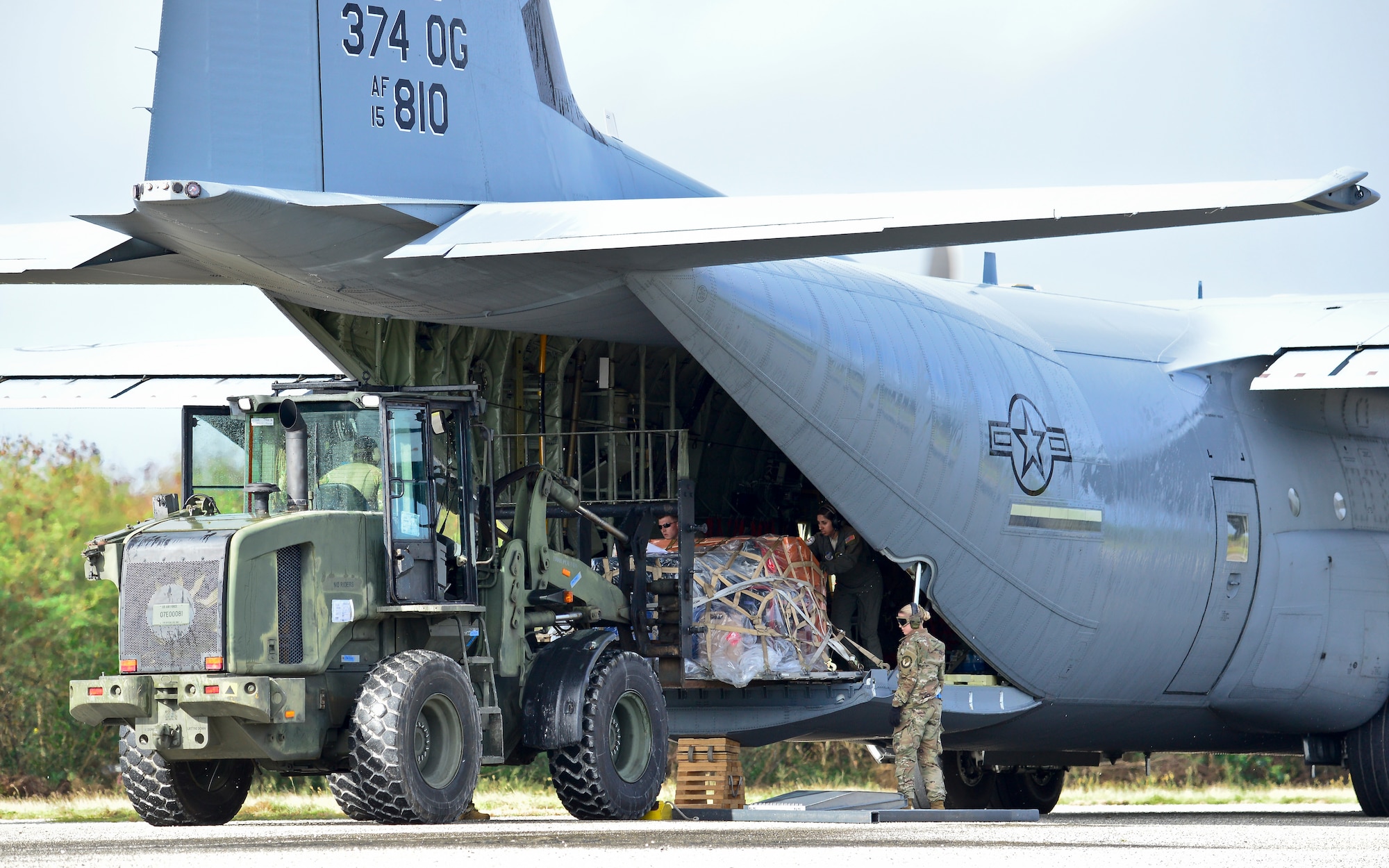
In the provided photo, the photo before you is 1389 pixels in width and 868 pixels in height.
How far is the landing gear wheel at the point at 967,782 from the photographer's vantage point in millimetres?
17969

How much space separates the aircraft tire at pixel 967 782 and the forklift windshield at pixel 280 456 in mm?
9099

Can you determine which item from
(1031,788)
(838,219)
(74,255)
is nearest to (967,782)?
(1031,788)

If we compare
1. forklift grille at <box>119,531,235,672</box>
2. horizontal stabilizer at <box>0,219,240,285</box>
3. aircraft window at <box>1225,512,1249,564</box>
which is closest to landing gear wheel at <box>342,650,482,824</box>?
forklift grille at <box>119,531,235,672</box>

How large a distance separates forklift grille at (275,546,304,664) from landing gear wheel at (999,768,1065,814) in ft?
34.8

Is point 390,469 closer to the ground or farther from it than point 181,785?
farther from it

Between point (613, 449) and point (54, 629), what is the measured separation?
49.4ft

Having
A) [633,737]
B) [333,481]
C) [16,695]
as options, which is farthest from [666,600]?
[16,695]

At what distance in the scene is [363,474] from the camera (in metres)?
10.6

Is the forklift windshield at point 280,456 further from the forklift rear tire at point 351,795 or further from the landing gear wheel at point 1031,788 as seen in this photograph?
the landing gear wheel at point 1031,788

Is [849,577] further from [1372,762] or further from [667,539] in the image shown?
[1372,762]

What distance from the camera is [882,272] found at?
14164mm

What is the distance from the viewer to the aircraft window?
592 inches

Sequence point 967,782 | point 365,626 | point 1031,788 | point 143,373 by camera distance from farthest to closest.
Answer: point 1031,788
point 967,782
point 143,373
point 365,626

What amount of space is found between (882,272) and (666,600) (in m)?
3.49
